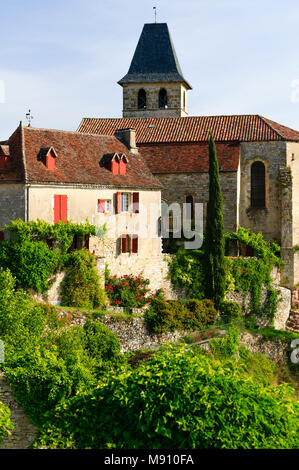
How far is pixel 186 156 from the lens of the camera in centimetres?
4694

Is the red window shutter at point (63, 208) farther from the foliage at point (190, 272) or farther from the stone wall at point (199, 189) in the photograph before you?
the stone wall at point (199, 189)

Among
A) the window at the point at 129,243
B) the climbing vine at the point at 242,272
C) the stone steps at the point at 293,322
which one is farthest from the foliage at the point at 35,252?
the stone steps at the point at 293,322

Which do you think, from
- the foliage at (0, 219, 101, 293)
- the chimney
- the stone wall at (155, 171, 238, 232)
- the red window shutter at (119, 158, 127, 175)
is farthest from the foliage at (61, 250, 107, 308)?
the stone wall at (155, 171, 238, 232)

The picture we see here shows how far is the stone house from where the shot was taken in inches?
1382

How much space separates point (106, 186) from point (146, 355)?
11.1m

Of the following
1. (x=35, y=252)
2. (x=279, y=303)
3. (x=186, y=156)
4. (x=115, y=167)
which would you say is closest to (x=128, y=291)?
(x=35, y=252)

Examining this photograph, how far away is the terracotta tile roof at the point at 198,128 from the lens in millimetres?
47969

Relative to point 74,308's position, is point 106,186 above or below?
above

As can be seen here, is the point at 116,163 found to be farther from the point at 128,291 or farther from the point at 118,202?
the point at 128,291
